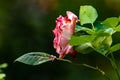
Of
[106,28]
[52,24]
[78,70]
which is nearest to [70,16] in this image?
[106,28]

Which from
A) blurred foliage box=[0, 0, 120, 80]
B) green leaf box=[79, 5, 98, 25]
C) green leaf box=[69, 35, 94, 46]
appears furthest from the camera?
blurred foliage box=[0, 0, 120, 80]

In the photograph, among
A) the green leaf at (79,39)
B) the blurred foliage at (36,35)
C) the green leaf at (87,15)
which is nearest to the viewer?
the green leaf at (79,39)

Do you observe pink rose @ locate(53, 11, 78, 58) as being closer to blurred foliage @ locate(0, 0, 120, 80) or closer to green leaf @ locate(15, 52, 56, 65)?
green leaf @ locate(15, 52, 56, 65)

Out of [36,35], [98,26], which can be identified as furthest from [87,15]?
[36,35]

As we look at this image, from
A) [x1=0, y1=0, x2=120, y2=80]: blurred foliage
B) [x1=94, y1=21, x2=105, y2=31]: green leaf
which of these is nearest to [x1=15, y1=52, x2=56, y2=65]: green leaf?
[x1=94, y1=21, x2=105, y2=31]: green leaf

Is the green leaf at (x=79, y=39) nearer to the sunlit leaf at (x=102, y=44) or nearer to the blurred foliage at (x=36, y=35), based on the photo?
the sunlit leaf at (x=102, y=44)

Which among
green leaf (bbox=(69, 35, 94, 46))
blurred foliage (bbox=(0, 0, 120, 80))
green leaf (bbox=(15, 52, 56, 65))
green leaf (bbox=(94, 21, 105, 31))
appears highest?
green leaf (bbox=(69, 35, 94, 46))

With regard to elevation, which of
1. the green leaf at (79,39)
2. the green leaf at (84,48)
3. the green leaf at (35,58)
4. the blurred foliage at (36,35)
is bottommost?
the blurred foliage at (36,35)

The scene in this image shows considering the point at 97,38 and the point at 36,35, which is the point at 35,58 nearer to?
the point at 97,38

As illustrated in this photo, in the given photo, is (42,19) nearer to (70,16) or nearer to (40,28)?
(40,28)

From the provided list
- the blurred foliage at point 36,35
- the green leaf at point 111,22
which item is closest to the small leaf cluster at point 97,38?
the green leaf at point 111,22
